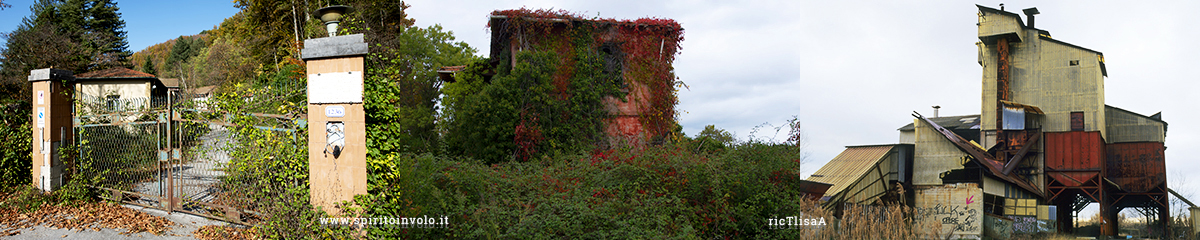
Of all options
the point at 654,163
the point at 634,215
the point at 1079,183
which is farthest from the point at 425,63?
the point at 1079,183

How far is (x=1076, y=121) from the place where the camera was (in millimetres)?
3736

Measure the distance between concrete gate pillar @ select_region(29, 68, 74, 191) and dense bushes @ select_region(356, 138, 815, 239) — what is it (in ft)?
16.8

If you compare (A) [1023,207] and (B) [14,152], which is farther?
(B) [14,152]

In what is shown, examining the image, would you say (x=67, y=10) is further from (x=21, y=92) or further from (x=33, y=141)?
(x=33, y=141)

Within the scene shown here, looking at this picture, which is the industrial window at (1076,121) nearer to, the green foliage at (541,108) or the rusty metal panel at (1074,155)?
the rusty metal panel at (1074,155)

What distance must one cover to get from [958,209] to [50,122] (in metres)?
10.1

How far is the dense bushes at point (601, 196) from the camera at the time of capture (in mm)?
4465

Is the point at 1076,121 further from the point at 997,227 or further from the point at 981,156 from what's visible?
the point at 997,227

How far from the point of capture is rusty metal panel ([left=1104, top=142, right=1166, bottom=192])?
358cm

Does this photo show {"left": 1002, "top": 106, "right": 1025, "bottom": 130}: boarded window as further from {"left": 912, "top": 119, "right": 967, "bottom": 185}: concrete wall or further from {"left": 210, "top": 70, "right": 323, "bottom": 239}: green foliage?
{"left": 210, "top": 70, "right": 323, "bottom": 239}: green foliage

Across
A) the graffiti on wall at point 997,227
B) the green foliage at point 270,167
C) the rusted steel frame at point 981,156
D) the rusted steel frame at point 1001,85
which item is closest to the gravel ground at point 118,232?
the green foliage at point 270,167

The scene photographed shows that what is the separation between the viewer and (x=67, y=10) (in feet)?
56.2

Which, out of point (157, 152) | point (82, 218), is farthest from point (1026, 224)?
point (82, 218)

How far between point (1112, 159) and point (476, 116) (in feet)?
21.5
